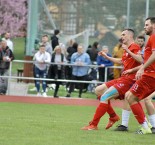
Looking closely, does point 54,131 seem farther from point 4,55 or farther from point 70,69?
point 70,69

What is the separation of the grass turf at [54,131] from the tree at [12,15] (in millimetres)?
39674

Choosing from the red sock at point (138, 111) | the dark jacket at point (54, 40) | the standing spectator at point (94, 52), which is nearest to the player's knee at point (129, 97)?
the red sock at point (138, 111)

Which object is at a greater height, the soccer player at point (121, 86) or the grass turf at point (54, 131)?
the soccer player at point (121, 86)

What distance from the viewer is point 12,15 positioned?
59688 millimetres

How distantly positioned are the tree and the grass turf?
130 feet

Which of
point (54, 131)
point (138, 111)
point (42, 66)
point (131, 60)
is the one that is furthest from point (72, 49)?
point (54, 131)

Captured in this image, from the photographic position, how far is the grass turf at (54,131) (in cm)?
1159

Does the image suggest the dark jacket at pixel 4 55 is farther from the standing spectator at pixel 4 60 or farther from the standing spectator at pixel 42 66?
the standing spectator at pixel 42 66

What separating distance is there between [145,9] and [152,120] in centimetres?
1587

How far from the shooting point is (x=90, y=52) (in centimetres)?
2891

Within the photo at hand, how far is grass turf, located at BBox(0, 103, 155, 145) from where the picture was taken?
11.6 m

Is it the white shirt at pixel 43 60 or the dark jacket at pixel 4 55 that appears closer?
the dark jacket at pixel 4 55

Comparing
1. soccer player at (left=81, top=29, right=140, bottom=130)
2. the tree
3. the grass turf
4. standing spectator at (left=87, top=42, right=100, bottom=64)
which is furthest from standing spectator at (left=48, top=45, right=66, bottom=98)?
the tree

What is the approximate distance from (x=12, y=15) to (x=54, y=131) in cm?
4726
